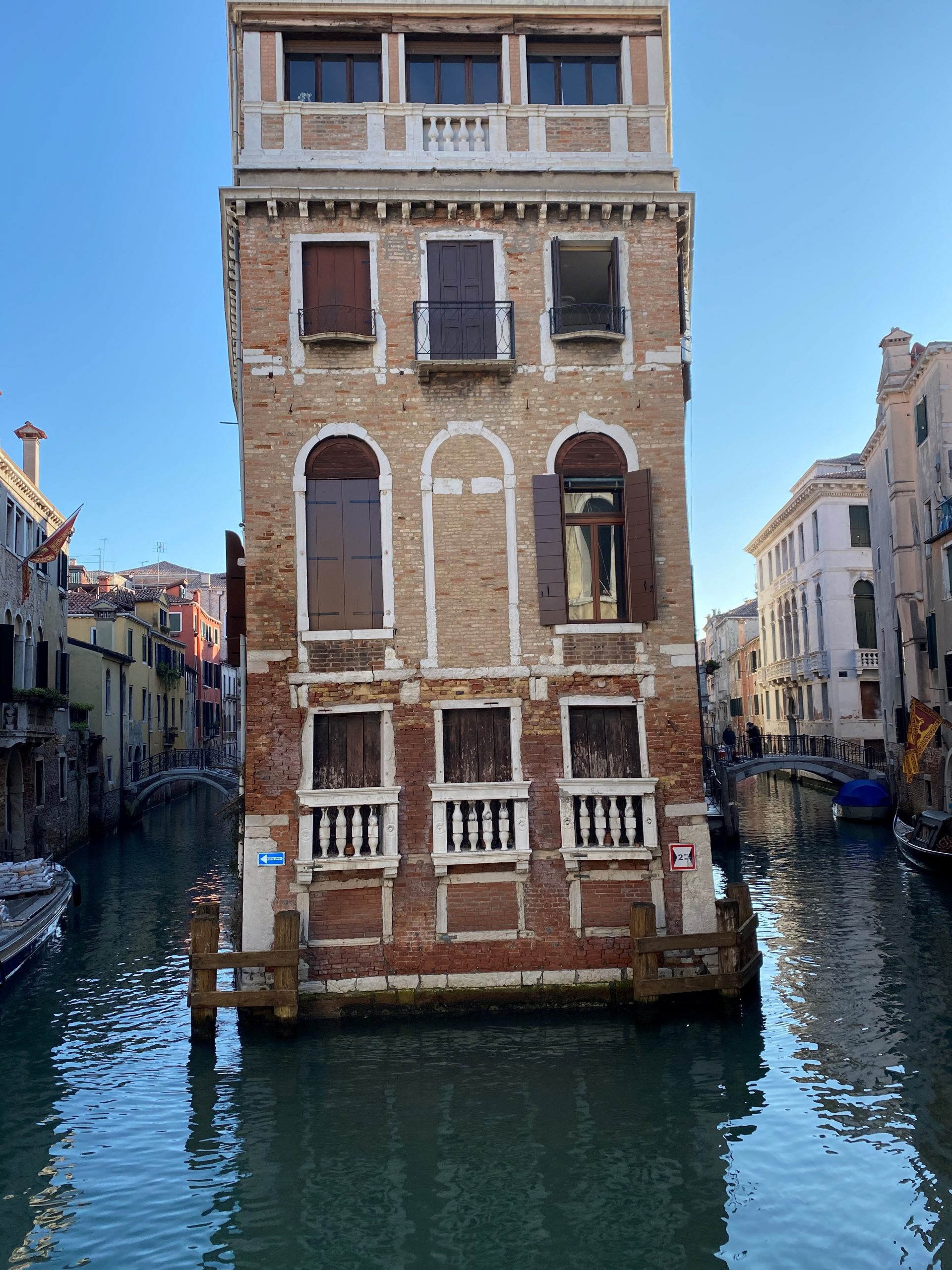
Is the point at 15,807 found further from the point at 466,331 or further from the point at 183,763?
the point at 183,763

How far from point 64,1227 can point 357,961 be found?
4768mm

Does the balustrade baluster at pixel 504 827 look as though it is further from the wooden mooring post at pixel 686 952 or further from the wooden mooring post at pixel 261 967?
the wooden mooring post at pixel 261 967

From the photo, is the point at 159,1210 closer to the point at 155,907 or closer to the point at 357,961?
the point at 357,961

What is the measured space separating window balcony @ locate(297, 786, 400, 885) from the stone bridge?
2407 centimetres

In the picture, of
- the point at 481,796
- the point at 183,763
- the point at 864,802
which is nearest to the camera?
the point at 481,796

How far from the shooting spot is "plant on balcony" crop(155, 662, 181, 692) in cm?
4802

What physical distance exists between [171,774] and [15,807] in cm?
1324

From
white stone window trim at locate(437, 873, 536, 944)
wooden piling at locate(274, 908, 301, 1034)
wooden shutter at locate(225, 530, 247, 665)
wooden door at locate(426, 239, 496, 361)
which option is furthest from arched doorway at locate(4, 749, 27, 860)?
wooden door at locate(426, 239, 496, 361)

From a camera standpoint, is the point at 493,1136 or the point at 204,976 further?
the point at 204,976

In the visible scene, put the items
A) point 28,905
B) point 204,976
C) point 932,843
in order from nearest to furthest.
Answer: point 204,976 < point 28,905 < point 932,843

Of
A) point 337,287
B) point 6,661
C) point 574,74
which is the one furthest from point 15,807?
point 574,74

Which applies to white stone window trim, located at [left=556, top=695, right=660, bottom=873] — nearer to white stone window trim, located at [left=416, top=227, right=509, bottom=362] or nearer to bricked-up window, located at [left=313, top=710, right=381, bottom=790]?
bricked-up window, located at [left=313, top=710, right=381, bottom=790]

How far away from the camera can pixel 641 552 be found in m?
13.6

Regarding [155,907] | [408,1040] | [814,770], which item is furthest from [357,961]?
[814,770]
